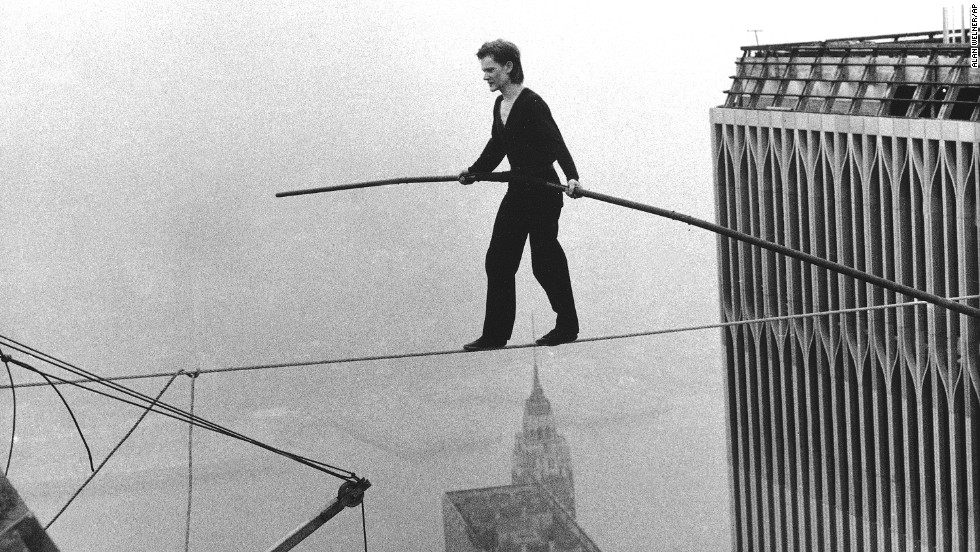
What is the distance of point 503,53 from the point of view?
2016 cm

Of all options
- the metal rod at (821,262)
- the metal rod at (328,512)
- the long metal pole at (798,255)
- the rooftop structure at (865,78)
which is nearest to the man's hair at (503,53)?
the long metal pole at (798,255)

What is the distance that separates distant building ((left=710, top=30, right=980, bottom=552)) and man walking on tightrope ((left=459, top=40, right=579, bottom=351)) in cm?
4685

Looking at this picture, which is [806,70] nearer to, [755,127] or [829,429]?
[755,127]

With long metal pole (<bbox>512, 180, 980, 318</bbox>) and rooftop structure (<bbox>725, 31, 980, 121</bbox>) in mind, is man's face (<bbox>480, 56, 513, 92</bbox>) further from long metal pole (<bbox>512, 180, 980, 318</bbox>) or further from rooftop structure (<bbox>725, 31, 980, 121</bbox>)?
rooftop structure (<bbox>725, 31, 980, 121</bbox>)

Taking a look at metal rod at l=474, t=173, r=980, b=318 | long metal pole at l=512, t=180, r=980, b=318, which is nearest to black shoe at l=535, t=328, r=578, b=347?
metal rod at l=474, t=173, r=980, b=318

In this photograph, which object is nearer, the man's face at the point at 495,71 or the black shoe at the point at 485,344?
the man's face at the point at 495,71

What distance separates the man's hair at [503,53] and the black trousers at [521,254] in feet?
5.60

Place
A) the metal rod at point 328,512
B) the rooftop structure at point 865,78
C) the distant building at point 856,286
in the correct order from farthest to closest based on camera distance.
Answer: the distant building at point 856,286 → the rooftop structure at point 865,78 → the metal rod at point 328,512

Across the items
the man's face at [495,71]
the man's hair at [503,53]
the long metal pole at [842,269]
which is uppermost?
the man's hair at [503,53]

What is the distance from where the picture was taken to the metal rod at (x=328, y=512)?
16.3m

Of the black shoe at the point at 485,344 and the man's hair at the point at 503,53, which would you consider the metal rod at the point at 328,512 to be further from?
the man's hair at the point at 503,53

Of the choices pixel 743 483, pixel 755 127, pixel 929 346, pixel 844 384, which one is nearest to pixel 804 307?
pixel 844 384

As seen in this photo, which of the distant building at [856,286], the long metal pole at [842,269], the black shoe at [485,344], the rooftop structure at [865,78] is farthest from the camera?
the distant building at [856,286]

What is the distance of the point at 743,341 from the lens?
10425 centimetres
